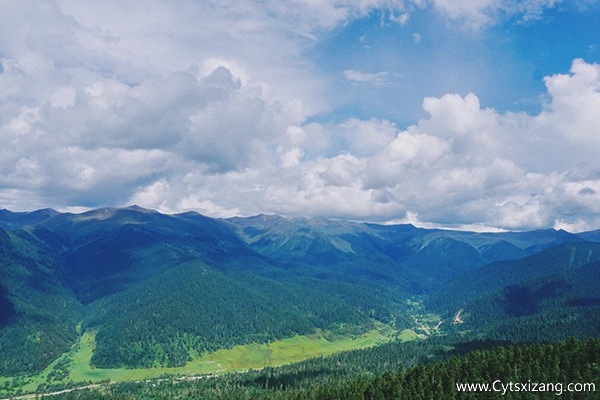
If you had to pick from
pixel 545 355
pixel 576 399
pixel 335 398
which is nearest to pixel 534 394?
pixel 576 399

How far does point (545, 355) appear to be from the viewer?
A: 194375mm

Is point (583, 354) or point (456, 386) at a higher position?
point (583, 354)

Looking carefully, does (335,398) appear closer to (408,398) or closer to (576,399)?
(408,398)

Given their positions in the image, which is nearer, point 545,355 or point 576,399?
point 576,399

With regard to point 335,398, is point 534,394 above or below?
above

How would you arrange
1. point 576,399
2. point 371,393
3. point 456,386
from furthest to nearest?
1. point 371,393
2. point 456,386
3. point 576,399

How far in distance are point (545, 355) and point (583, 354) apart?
16825mm

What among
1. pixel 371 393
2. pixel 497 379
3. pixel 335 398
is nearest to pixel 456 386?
pixel 497 379

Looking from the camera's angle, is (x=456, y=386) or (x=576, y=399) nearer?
(x=576, y=399)

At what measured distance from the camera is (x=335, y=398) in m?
198

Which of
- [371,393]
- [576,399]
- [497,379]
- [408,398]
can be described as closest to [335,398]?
[371,393]

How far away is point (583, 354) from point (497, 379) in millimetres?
34916

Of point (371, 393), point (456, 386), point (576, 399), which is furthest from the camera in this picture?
point (371, 393)

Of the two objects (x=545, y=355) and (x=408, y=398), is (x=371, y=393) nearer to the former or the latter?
(x=408, y=398)
